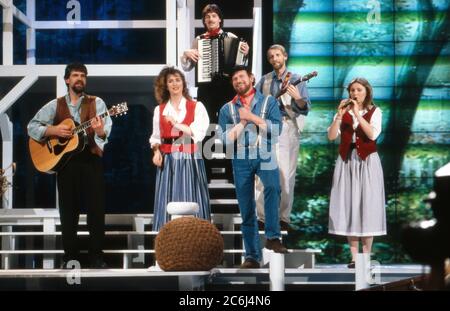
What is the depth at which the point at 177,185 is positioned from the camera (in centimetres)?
517

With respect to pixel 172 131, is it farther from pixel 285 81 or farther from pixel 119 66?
pixel 119 66

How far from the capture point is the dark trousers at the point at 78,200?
16.1 feet

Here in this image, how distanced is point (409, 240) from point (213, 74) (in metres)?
4.33

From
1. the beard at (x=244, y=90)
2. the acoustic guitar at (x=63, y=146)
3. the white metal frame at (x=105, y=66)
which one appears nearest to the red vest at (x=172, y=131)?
the acoustic guitar at (x=63, y=146)

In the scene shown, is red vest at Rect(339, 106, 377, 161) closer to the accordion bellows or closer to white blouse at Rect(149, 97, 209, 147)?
white blouse at Rect(149, 97, 209, 147)

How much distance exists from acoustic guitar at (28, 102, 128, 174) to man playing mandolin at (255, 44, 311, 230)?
3.10 ft

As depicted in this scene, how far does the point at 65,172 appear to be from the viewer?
16.2 feet

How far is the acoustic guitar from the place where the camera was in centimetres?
496

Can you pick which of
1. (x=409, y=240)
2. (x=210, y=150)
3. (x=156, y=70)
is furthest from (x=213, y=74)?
(x=409, y=240)

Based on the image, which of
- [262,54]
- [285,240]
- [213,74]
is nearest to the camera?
[213,74]

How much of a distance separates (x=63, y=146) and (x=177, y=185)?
0.70m

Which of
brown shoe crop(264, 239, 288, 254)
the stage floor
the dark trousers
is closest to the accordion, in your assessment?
the dark trousers
